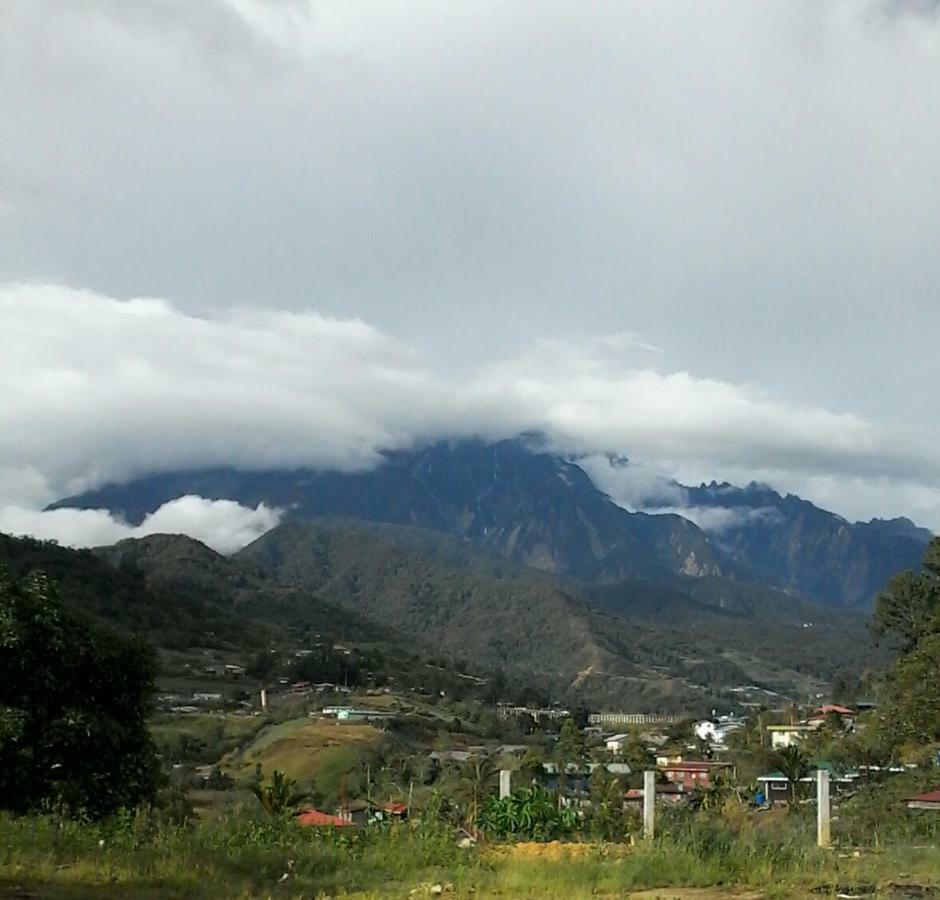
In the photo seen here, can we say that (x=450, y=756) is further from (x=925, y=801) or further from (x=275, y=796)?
(x=275, y=796)

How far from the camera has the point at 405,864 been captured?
9797 mm

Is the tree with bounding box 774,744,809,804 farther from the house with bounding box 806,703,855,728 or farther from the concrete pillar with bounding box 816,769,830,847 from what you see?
→ the house with bounding box 806,703,855,728

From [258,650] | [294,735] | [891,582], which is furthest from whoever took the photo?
[258,650]

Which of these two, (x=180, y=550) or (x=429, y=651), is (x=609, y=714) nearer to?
(x=429, y=651)

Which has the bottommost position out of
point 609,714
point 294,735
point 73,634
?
point 609,714

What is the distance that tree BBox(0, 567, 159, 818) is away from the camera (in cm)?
1249

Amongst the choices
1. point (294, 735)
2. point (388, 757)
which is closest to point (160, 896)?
point (388, 757)

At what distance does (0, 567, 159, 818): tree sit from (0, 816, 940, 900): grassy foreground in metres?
1.82

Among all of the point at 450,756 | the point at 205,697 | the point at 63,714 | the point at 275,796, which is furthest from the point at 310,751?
the point at 63,714

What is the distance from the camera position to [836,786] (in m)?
32.8

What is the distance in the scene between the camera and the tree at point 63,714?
12492 mm

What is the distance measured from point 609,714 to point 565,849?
439 feet

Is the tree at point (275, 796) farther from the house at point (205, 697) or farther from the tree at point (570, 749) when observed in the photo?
the house at point (205, 697)

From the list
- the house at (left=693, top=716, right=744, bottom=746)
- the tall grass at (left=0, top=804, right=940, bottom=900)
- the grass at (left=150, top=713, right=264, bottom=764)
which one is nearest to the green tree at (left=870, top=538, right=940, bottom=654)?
the tall grass at (left=0, top=804, right=940, bottom=900)
